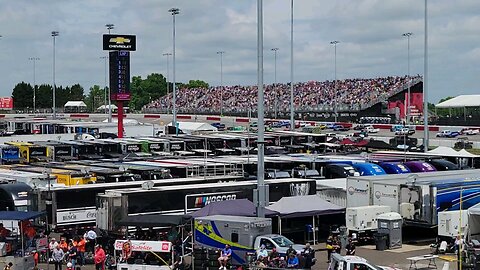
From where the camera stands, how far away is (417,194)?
27.0m

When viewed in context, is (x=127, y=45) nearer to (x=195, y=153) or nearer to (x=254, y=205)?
(x=195, y=153)

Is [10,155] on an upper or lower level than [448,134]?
lower

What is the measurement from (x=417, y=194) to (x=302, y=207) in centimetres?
412

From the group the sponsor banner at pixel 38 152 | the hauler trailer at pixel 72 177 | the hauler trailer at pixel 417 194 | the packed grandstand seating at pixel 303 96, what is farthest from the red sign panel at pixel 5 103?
the hauler trailer at pixel 417 194

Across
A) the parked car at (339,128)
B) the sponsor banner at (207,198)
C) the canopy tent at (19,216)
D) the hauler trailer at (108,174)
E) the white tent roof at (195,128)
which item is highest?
the white tent roof at (195,128)

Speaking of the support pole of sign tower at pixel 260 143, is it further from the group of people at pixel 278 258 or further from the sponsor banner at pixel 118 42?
the sponsor banner at pixel 118 42

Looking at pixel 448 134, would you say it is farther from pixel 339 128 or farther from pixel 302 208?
pixel 302 208

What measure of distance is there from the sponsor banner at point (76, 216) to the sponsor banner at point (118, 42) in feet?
135

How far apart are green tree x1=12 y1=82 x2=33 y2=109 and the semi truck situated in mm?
156128

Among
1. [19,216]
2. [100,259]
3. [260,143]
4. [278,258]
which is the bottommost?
[100,259]

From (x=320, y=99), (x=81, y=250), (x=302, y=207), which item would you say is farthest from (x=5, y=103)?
(x=81, y=250)

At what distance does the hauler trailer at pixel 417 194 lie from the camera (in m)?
26.7

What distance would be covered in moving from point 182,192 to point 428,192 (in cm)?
853

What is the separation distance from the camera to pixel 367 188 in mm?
28641
